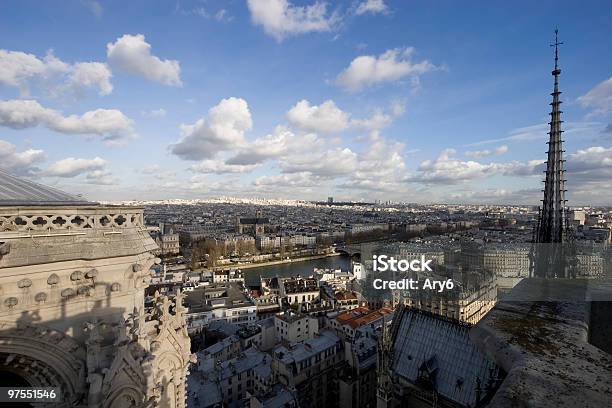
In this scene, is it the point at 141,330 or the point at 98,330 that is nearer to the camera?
the point at 98,330

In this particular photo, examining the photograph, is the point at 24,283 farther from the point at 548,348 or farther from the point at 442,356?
the point at 442,356

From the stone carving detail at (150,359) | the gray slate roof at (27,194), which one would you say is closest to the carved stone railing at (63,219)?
the gray slate roof at (27,194)

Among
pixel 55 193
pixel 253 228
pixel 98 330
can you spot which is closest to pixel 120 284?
pixel 98 330

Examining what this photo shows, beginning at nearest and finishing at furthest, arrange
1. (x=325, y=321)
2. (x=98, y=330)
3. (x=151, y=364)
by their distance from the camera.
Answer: (x=98, y=330), (x=151, y=364), (x=325, y=321)

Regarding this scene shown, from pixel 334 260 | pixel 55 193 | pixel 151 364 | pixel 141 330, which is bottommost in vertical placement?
pixel 334 260

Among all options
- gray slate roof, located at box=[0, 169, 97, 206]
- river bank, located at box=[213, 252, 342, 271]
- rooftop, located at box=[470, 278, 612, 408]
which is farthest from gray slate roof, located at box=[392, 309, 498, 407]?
river bank, located at box=[213, 252, 342, 271]

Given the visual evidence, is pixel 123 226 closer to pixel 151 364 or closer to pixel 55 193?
pixel 55 193
